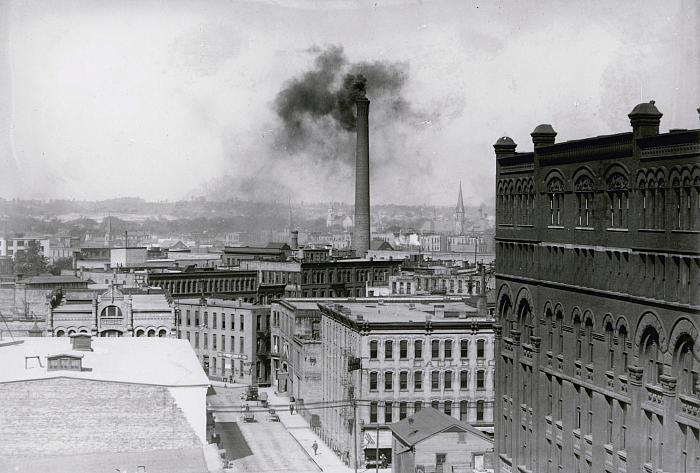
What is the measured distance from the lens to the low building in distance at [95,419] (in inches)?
1901

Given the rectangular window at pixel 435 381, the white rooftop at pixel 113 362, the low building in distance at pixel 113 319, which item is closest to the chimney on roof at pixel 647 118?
the white rooftop at pixel 113 362

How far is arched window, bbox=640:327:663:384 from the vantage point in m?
38.8

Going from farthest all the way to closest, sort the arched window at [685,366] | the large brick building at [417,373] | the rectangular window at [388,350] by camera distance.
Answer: the rectangular window at [388,350]
the large brick building at [417,373]
the arched window at [685,366]

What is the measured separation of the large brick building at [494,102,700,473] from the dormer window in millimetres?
20142

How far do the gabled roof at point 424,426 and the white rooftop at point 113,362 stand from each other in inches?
489

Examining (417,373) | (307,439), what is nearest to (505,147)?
(417,373)

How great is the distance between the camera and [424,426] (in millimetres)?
61688

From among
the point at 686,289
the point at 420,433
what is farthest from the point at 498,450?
the point at 686,289

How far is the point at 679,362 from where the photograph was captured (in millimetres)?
37250

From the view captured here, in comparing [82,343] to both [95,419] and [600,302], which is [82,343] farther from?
[600,302]

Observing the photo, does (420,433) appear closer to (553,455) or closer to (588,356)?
(553,455)

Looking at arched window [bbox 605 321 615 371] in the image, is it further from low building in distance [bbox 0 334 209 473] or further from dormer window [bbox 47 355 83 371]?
dormer window [bbox 47 355 83 371]

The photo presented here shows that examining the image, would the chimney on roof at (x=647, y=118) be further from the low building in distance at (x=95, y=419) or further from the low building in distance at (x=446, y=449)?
the low building in distance at (x=446, y=449)

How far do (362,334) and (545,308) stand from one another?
71.8 ft
